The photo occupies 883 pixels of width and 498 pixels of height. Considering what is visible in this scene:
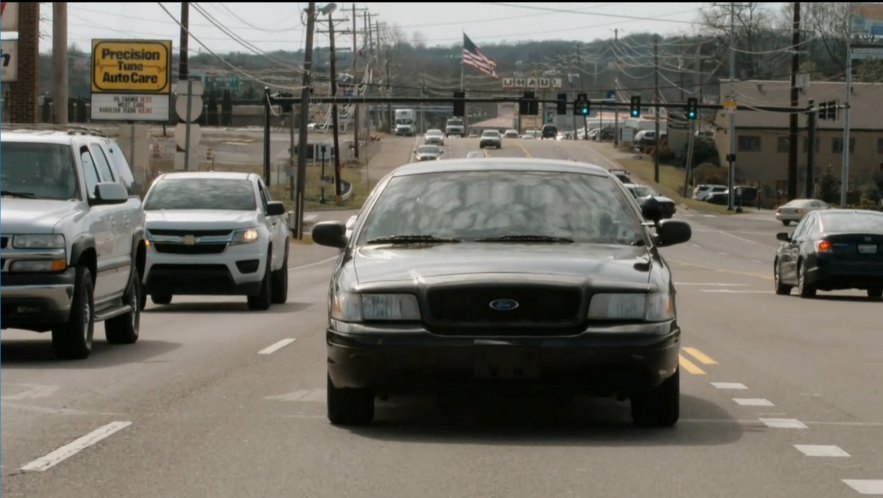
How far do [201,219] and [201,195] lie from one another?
1076mm

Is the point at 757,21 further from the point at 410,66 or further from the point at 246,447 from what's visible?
the point at 246,447

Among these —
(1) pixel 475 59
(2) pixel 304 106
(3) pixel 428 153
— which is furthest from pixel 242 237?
(3) pixel 428 153

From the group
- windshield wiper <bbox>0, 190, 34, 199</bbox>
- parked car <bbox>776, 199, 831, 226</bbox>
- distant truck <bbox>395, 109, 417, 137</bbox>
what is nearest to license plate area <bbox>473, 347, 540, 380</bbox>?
windshield wiper <bbox>0, 190, 34, 199</bbox>

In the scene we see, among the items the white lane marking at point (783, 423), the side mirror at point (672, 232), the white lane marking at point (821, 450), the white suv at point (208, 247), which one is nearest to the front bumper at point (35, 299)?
the side mirror at point (672, 232)

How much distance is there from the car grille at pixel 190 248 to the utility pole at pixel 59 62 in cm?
1380

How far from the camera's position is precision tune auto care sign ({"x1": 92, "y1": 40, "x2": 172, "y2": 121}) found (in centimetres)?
5294

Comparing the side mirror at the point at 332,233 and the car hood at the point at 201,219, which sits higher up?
the side mirror at the point at 332,233

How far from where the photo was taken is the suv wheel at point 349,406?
30.8 ft

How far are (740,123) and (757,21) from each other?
14.5 metres

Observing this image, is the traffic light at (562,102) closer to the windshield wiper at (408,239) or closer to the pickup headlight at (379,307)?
the windshield wiper at (408,239)

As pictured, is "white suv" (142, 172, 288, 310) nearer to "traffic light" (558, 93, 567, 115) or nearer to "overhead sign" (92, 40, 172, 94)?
"overhead sign" (92, 40, 172, 94)

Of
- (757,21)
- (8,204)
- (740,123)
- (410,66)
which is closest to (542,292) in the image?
(8,204)

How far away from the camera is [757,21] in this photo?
117m

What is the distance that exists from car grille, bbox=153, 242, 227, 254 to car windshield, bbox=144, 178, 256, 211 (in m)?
1.09
